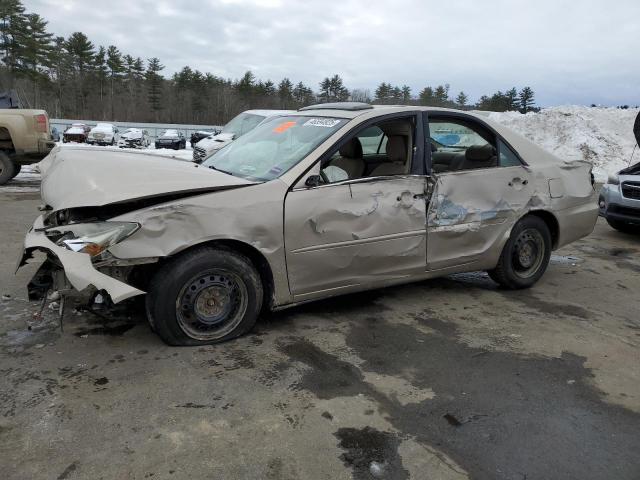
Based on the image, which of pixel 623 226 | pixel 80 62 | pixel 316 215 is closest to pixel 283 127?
pixel 316 215

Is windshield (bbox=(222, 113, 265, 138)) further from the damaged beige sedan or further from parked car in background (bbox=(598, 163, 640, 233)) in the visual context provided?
the damaged beige sedan

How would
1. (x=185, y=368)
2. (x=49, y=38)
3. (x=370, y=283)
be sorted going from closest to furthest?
(x=185, y=368) → (x=370, y=283) → (x=49, y=38)

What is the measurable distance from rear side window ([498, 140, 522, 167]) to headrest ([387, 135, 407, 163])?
103 centimetres

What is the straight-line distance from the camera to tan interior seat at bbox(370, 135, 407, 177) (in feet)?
13.8

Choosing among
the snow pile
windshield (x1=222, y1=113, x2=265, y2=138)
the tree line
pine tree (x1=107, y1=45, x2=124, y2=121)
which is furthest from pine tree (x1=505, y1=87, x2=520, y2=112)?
pine tree (x1=107, y1=45, x2=124, y2=121)

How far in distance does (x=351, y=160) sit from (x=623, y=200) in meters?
5.81

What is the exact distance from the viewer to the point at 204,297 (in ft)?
11.1

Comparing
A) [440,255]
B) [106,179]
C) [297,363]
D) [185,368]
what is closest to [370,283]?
[440,255]

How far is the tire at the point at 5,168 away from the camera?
1112cm

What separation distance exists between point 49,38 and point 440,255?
71.0 meters

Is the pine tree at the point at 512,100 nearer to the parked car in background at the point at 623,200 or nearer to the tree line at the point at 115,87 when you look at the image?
the tree line at the point at 115,87

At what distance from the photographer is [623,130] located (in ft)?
67.5

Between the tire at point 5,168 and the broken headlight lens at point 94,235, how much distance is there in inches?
374

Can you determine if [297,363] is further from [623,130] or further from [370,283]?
[623,130]
